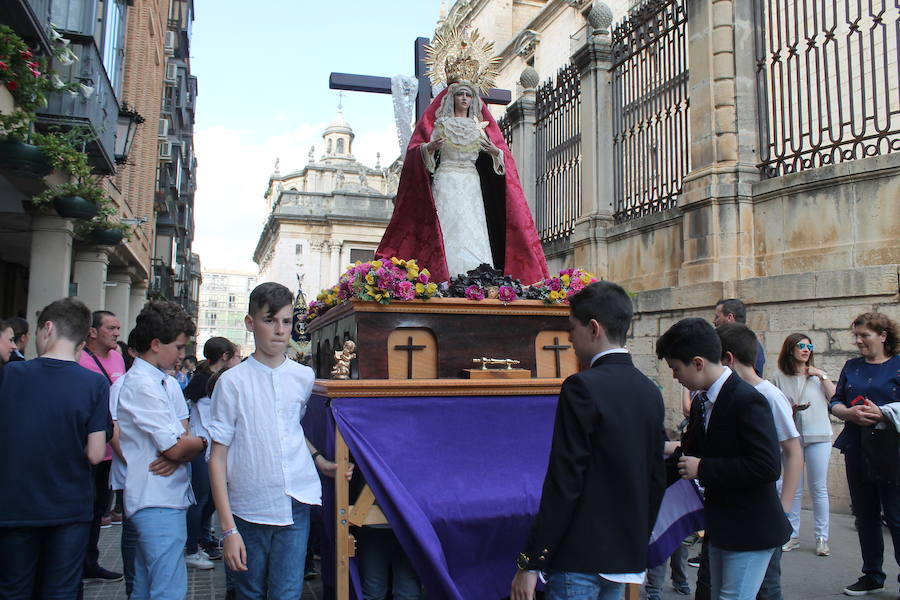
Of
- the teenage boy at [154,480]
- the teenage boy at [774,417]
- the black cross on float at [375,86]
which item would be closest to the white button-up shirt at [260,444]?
the teenage boy at [154,480]

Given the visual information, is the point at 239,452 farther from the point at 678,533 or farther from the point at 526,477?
the point at 678,533

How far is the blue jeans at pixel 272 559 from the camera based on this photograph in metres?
3.28

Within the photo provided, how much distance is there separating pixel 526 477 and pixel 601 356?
145 cm

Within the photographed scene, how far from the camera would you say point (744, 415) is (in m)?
2.91

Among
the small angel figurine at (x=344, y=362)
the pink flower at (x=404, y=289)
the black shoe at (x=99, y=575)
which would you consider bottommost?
the black shoe at (x=99, y=575)

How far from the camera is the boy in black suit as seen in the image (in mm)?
2518

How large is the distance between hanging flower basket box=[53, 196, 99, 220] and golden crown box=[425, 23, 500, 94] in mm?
5575

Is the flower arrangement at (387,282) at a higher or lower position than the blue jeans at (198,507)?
higher

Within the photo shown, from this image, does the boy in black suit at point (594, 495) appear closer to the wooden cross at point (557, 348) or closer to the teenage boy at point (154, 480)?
the teenage boy at point (154, 480)

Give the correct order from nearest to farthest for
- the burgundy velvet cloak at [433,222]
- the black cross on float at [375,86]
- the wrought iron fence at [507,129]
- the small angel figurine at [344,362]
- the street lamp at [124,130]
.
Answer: the small angel figurine at [344,362] → the burgundy velvet cloak at [433,222] → the black cross on float at [375,86] → the street lamp at [124,130] → the wrought iron fence at [507,129]

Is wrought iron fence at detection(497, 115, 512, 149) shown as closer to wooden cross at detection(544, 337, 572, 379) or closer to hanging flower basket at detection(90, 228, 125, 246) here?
hanging flower basket at detection(90, 228, 125, 246)

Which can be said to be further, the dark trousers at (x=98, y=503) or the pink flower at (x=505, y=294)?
the dark trousers at (x=98, y=503)

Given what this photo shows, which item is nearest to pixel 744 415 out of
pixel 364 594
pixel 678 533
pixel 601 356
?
pixel 601 356

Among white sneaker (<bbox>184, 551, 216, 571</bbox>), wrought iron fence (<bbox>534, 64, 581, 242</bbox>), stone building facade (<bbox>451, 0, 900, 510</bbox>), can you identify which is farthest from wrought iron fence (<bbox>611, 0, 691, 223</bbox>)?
white sneaker (<bbox>184, 551, 216, 571</bbox>)
